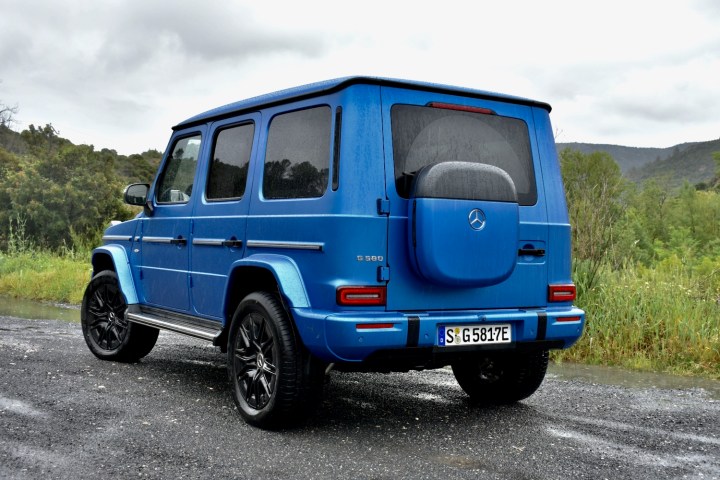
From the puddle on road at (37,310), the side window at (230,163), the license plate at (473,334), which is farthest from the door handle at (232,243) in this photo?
the puddle on road at (37,310)

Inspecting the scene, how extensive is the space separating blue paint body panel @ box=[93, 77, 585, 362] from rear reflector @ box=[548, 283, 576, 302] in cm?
4

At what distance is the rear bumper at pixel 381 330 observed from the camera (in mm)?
4211

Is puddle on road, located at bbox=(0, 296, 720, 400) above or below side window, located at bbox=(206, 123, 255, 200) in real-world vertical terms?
below

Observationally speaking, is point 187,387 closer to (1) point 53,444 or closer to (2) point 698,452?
(1) point 53,444

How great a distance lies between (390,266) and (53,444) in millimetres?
2046

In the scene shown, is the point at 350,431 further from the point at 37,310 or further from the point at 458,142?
the point at 37,310

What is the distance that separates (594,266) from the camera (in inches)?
343

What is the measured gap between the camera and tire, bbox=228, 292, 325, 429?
14.8 ft

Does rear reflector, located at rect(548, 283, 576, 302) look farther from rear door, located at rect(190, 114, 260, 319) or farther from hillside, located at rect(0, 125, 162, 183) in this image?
hillside, located at rect(0, 125, 162, 183)

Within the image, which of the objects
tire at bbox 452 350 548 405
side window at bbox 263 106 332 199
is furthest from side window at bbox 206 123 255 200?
tire at bbox 452 350 548 405

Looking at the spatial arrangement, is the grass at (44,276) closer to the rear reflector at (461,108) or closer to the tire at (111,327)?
the tire at (111,327)

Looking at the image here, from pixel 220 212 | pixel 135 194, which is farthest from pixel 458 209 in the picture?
pixel 135 194

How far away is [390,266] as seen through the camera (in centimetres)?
439

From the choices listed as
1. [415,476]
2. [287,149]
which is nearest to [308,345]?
[415,476]
